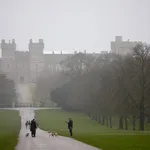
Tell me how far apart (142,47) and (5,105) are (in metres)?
65.4

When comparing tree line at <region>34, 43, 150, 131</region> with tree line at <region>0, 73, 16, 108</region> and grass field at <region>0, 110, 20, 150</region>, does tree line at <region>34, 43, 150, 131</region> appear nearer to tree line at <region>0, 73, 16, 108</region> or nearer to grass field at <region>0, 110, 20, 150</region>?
grass field at <region>0, 110, 20, 150</region>

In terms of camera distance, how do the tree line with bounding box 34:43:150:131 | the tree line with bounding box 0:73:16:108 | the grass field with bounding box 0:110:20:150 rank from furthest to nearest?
the tree line with bounding box 0:73:16:108
the tree line with bounding box 34:43:150:131
the grass field with bounding box 0:110:20:150

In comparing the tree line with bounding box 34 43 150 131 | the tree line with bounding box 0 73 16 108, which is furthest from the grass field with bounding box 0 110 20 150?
the tree line with bounding box 0 73 16 108

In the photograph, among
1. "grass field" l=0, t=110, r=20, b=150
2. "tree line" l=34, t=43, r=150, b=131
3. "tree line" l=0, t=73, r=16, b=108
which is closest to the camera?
"grass field" l=0, t=110, r=20, b=150

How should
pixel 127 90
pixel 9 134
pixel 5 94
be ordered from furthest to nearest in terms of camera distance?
pixel 5 94
pixel 127 90
pixel 9 134

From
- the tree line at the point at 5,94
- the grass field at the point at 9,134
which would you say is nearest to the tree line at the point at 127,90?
the grass field at the point at 9,134

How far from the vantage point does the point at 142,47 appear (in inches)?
2234

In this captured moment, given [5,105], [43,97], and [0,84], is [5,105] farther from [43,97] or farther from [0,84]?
[43,97]

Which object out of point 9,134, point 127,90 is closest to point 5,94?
point 127,90

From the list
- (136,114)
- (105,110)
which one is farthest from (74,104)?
(136,114)

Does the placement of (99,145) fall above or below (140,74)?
→ below

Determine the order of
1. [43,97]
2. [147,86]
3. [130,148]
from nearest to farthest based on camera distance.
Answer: [130,148], [147,86], [43,97]

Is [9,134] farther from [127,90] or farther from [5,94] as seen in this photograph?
[5,94]

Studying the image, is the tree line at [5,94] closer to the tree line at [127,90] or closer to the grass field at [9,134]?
the grass field at [9,134]
